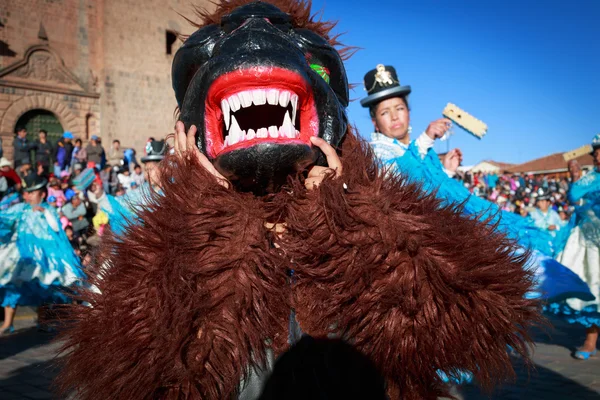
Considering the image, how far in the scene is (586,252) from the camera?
6.09 metres

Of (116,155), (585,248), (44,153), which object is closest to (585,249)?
(585,248)

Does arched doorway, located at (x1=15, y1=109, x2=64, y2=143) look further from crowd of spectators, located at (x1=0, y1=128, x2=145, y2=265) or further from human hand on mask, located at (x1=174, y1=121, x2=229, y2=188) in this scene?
human hand on mask, located at (x1=174, y1=121, x2=229, y2=188)

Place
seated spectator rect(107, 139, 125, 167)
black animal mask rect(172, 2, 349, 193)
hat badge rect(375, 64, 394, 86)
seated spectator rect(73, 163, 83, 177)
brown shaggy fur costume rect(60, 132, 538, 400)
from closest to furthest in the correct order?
1. brown shaggy fur costume rect(60, 132, 538, 400)
2. black animal mask rect(172, 2, 349, 193)
3. hat badge rect(375, 64, 394, 86)
4. seated spectator rect(73, 163, 83, 177)
5. seated spectator rect(107, 139, 125, 167)

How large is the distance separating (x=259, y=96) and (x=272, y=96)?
4 cm

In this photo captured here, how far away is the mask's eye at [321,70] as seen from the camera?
1.83m

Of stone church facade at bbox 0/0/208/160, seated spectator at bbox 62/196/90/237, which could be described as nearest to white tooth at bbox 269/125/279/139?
seated spectator at bbox 62/196/90/237

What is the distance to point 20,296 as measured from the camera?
7.08m

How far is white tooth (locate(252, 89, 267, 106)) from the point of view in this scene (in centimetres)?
152

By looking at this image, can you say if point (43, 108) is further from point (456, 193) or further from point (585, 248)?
point (456, 193)

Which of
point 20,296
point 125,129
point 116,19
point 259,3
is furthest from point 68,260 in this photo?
point 116,19

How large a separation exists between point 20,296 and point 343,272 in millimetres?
6919

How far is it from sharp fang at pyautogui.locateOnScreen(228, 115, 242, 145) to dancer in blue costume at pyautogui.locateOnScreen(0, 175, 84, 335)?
5895 mm

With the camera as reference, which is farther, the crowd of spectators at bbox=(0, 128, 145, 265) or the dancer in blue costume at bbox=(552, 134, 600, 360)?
the crowd of spectators at bbox=(0, 128, 145, 265)

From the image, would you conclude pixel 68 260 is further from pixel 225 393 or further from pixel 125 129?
pixel 125 129
